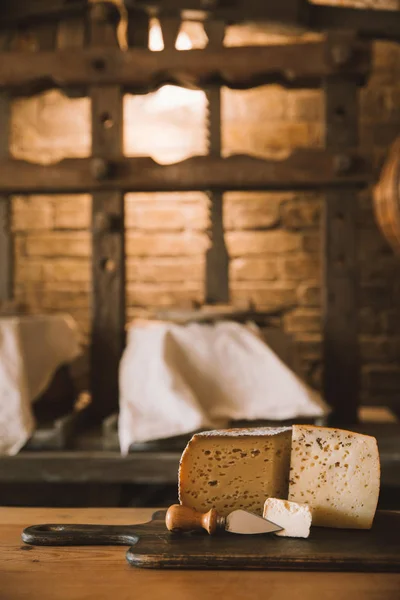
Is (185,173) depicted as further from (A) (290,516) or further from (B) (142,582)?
(B) (142,582)

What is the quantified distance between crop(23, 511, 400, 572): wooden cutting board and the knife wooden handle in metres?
0.01

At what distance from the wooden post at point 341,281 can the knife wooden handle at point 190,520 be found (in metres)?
1.43

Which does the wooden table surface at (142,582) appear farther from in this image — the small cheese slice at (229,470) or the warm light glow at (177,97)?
the warm light glow at (177,97)

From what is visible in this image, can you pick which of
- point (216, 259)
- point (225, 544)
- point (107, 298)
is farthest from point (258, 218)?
point (225, 544)

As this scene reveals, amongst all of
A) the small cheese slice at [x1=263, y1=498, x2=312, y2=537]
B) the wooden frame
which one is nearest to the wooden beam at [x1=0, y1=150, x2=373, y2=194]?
the wooden frame

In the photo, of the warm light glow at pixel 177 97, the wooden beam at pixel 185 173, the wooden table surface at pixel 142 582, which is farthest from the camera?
the warm light glow at pixel 177 97

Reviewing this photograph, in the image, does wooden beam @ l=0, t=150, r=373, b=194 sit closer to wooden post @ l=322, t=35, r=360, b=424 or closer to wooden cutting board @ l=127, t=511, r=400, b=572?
wooden post @ l=322, t=35, r=360, b=424

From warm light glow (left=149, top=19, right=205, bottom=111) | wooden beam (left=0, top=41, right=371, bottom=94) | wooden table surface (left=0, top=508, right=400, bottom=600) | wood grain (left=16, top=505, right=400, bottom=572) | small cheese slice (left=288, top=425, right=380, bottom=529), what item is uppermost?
warm light glow (left=149, top=19, right=205, bottom=111)

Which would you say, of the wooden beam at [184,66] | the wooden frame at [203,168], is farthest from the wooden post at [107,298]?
the wooden beam at [184,66]

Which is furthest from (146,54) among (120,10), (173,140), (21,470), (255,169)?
(21,470)

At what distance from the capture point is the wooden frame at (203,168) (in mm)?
2461

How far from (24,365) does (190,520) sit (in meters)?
1.24

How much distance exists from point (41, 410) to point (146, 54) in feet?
4.94

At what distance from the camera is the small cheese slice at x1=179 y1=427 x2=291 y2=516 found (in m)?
1.16
